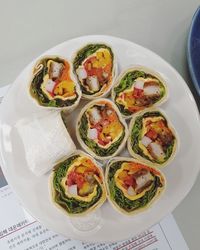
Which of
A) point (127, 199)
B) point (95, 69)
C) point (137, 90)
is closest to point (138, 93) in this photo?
point (137, 90)

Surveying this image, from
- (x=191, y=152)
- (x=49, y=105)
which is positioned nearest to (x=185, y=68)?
(x=191, y=152)

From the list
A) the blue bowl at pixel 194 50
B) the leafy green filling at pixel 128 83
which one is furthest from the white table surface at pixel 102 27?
the leafy green filling at pixel 128 83

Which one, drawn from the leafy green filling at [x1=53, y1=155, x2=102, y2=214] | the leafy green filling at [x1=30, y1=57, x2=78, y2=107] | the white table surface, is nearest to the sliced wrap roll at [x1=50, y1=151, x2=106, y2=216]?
the leafy green filling at [x1=53, y1=155, x2=102, y2=214]

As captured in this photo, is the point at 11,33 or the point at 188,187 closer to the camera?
the point at 188,187

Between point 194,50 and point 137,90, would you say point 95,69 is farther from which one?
point 194,50

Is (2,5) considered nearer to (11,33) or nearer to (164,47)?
(11,33)

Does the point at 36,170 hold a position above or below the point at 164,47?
below

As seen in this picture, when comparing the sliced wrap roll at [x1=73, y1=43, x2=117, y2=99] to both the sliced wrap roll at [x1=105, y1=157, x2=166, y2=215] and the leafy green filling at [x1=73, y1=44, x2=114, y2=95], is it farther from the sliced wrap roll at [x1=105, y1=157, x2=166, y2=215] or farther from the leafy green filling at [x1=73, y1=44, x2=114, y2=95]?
the sliced wrap roll at [x1=105, y1=157, x2=166, y2=215]
